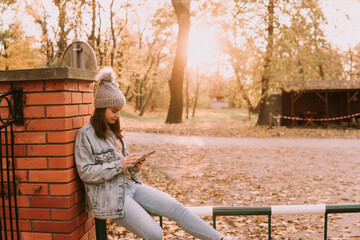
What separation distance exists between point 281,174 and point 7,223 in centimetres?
785

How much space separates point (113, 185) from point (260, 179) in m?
6.65

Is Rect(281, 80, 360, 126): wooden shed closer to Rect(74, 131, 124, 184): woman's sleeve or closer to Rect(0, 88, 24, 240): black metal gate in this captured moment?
Rect(74, 131, 124, 184): woman's sleeve

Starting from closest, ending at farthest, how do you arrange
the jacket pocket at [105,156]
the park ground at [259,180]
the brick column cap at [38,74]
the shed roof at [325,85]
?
1. the brick column cap at [38,74]
2. the jacket pocket at [105,156]
3. the park ground at [259,180]
4. the shed roof at [325,85]

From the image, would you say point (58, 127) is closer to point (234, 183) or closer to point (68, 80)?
point (68, 80)

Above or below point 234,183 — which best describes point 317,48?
above

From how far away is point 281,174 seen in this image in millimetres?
9469

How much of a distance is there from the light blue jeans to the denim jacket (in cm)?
9

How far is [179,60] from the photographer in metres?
23.6

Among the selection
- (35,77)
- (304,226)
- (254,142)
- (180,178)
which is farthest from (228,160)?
(35,77)

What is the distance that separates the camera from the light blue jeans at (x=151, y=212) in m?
2.69

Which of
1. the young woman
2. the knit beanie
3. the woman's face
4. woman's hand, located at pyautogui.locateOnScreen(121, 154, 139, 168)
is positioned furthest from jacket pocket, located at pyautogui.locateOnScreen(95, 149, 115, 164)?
the knit beanie

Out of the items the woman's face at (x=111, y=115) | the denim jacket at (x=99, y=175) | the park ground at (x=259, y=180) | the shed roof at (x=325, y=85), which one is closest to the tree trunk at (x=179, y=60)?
the shed roof at (x=325, y=85)

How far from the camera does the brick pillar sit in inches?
97.3

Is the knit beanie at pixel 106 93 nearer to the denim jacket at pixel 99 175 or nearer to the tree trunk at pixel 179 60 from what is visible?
the denim jacket at pixel 99 175
